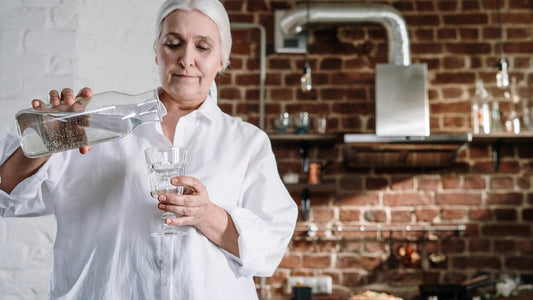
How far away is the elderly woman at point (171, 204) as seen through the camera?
1.04 meters

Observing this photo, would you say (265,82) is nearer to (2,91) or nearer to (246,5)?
(246,5)

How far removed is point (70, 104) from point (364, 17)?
2.78 meters

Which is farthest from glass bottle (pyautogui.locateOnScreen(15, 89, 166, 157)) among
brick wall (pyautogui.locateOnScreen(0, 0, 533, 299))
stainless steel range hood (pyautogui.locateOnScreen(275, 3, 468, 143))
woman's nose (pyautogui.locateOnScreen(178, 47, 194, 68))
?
brick wall (pyautogui.locateOnScreen(0, 0, 533, 299))

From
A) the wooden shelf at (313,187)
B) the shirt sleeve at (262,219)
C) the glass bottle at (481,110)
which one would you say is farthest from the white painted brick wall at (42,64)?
the glass bottle at (481,110)

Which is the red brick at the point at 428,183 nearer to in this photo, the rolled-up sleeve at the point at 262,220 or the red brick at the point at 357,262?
the red brick at the point at 357,262

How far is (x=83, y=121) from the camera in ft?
3.37

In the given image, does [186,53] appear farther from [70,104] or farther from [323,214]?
[323,214]

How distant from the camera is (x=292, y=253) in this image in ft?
11.6

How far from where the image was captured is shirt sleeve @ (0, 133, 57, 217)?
3.41ft

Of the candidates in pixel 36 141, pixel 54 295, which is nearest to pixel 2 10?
pixel 36 141

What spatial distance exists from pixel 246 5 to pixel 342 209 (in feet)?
4.95

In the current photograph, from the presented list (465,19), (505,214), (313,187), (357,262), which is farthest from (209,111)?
(465,19)

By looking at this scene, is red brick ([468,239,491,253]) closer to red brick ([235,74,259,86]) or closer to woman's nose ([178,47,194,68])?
red brick ([235,74,259,86])

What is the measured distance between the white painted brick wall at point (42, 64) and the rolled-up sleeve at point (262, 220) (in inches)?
30.5
